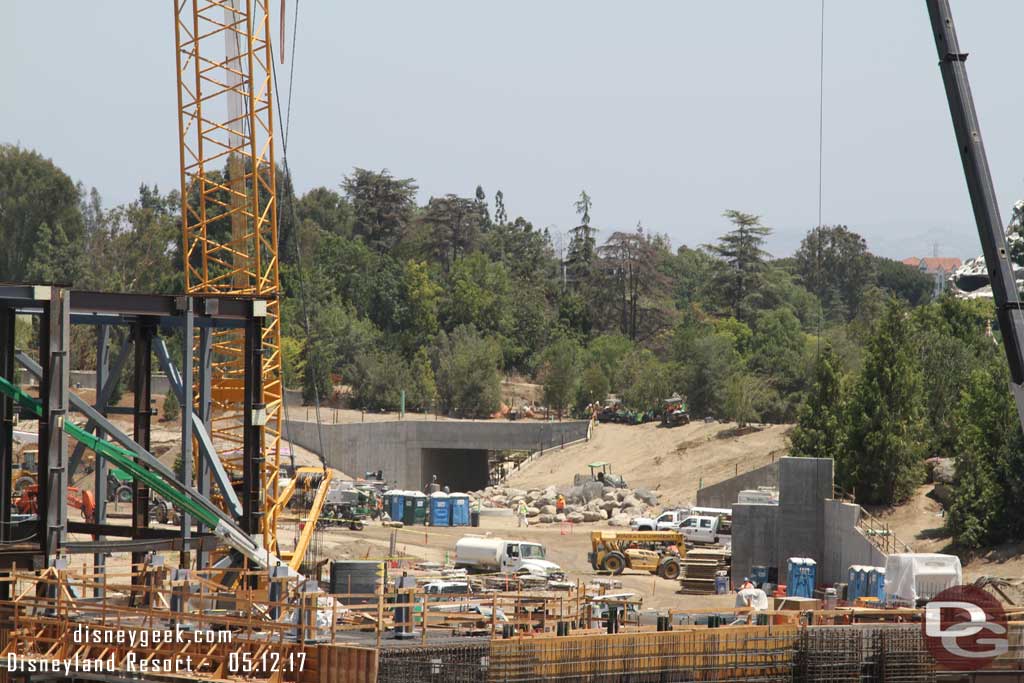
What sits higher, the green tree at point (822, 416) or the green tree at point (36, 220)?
the green tree at point (36, 220)

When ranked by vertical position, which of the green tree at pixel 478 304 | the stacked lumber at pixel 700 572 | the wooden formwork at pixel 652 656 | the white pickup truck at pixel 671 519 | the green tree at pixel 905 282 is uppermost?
the green tree at pixel 905 282

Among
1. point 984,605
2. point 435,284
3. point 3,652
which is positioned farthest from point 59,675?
point 435,284

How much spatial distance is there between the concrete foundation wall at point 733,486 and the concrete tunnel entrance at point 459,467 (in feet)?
87.5

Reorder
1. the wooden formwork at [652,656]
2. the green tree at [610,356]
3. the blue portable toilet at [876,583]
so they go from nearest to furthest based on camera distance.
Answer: the wooden formwork at [652,656] → the blue portable toilet at [876,583] → the green tree at [610,356]

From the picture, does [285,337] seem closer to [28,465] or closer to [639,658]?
[28,465]

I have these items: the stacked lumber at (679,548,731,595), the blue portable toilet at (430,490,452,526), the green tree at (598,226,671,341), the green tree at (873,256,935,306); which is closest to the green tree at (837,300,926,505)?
the stacked lumber at (679,548,731,595)

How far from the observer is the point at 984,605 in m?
34.6

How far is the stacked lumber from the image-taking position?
2159 inches

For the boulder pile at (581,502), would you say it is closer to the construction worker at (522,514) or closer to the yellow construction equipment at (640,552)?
the construction worker at (522,514)

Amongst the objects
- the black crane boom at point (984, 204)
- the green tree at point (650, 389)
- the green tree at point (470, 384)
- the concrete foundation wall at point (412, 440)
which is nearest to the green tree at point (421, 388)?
the green tree at point (470, 384)

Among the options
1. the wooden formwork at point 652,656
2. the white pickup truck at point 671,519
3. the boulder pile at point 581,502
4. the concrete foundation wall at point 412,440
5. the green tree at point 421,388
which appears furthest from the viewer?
the green tree at point 421,388

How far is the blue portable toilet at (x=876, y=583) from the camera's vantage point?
1823 inches

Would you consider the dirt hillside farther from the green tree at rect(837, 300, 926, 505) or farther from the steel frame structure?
the steel frame structure

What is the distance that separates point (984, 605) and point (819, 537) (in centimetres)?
2085
